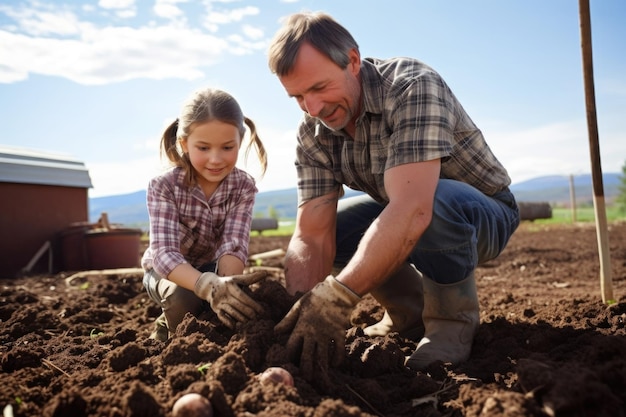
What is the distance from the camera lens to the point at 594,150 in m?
3.56

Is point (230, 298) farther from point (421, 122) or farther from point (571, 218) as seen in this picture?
point (571, 218)

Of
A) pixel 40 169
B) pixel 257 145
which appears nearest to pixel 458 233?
pixel 257 145

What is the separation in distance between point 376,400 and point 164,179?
1987mm

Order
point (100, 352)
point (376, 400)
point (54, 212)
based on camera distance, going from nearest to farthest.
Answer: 1. point (376, 400)
2. point (100, 352)
3. point (54, 212)

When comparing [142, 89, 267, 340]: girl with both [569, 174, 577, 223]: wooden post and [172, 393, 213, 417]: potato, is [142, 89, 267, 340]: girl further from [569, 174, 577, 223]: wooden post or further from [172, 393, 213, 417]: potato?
[569, 174, 577, 223]: wooden post

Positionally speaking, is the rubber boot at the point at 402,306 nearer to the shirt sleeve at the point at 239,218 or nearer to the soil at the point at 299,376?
the soil at the point at 299,376

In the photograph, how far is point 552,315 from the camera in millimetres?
3314

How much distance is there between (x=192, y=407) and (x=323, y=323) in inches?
27.2

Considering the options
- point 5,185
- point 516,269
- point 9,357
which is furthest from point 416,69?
point 5,185

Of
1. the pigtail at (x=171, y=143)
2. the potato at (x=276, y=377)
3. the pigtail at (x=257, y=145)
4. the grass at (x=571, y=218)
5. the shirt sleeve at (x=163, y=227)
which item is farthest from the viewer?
the grass at (x=571, y=218)

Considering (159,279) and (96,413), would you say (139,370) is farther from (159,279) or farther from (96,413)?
(159,279)

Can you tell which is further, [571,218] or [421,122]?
[571,218]

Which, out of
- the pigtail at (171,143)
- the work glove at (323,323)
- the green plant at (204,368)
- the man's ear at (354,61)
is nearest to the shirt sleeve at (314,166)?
the man's ear at (354,61)

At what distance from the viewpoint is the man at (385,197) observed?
2.34 metres
